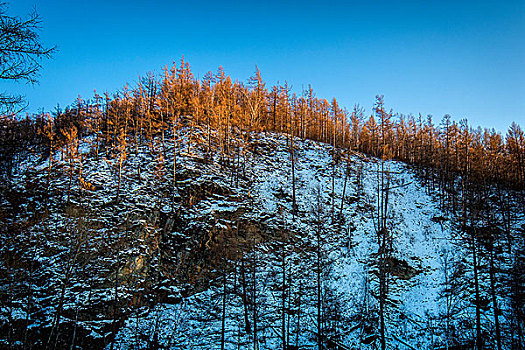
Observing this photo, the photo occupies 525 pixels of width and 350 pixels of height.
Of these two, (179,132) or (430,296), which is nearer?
(430,296)

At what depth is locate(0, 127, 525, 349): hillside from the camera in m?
15.6

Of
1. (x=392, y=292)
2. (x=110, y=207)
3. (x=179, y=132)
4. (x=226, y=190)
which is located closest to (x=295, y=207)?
(x=226, y=190)

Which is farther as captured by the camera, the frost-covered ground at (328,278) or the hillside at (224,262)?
the frost-covered ground at (328,278)

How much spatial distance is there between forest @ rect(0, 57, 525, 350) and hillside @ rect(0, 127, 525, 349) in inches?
5.3

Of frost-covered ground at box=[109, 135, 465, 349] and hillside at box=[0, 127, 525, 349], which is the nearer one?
hillside at box=[0, 127, 525, 349]

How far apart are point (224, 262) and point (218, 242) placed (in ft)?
10.7

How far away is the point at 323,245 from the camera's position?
25391 mm

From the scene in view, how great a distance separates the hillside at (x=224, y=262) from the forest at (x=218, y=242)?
0.13 m

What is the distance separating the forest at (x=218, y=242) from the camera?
1555 cm

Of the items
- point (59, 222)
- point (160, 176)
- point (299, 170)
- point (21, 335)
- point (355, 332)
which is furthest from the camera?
point (299, 170)

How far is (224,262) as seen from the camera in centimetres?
1956

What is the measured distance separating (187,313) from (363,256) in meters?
16.9

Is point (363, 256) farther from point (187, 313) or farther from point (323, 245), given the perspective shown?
point (187, 313)

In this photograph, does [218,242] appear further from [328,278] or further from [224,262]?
[328,278]
